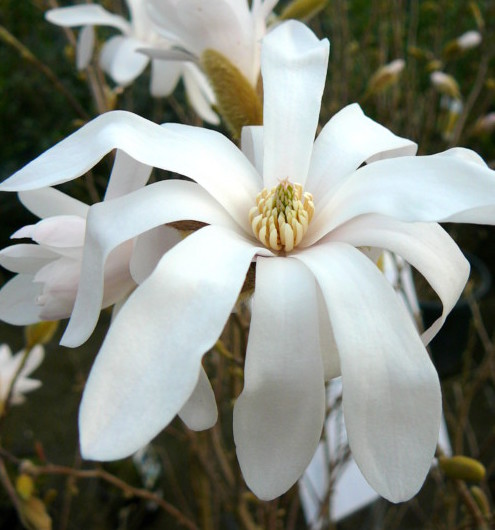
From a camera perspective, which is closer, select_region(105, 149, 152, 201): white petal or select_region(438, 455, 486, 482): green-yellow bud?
select_region(105, 149, 152, 201): white petal

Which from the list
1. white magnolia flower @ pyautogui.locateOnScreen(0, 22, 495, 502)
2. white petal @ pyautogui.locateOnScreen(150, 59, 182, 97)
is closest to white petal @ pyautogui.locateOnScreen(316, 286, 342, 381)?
white magnolia flower @ pyautogui.locateOnScreen(0, 22, 495, 502)

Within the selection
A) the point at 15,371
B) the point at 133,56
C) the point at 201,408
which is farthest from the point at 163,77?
the point at 201,408

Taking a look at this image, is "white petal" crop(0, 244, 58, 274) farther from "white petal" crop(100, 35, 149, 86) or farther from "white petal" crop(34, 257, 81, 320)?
"white petal" crop(100, 35, 149, 86)

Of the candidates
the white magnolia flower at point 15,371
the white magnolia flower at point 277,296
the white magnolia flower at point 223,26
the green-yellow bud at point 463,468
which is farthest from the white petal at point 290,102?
the white magnolia flower at point 15,371

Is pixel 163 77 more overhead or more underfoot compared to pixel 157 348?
more underfoot

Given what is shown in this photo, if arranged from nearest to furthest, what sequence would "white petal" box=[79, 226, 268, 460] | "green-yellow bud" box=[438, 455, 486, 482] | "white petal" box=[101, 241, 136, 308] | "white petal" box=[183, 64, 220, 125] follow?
"white petal" box=[79, 226, 268, 460]
"white petal" box=[101, 241, 136, 308]
"green-yellow bud" box=[438, 455, 486, 482]
"white petal" box=[183, 64, 220, 125]

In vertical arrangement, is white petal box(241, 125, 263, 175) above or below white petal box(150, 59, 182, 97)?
above

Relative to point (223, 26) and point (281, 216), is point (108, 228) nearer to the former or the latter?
point (281, 216)
